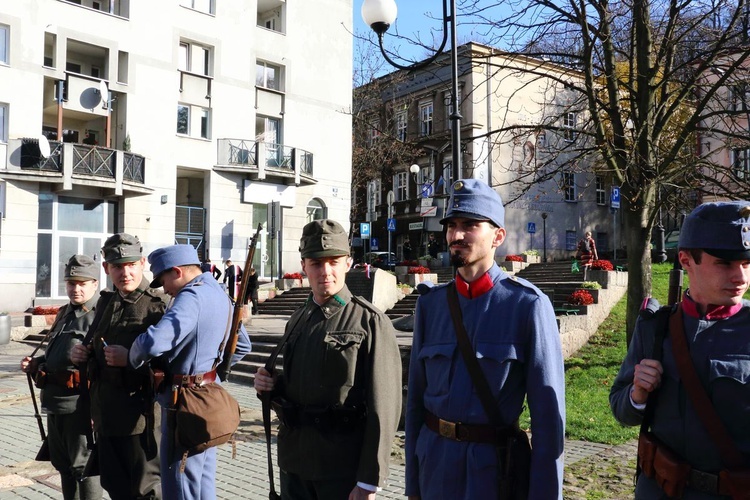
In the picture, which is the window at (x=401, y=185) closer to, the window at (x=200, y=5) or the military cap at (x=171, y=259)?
the window at (x=200, y=5)

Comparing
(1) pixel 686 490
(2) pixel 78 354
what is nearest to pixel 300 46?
(2) pixel 78 354

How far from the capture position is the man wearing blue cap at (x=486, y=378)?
2883 millimetres

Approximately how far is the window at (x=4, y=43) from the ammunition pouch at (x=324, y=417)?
89.2ft

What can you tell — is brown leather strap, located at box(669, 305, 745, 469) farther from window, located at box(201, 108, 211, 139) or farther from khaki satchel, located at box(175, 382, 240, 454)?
A: window, located at box(201, 108, 211, 139)

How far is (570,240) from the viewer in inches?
1906

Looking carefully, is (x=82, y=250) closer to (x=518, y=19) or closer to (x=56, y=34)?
(x=56, y=34)

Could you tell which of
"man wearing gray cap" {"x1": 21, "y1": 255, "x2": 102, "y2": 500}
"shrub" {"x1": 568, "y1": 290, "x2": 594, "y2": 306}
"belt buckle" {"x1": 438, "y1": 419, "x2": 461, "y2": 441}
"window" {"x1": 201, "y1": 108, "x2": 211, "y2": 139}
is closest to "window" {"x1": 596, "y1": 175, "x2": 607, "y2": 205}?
"window" {"x1": 201, "y1": 108, "x2": 211, "y2": 139}

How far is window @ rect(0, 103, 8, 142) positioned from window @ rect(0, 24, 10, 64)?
5.50 feet

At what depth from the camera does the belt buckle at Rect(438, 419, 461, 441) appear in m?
2.95

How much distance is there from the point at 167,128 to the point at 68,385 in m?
26.6

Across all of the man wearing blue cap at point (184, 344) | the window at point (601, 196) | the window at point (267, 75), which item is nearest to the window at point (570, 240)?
the window at point (601, 196)

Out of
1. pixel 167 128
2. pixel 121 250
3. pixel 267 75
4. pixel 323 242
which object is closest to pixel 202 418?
pixel 323 242

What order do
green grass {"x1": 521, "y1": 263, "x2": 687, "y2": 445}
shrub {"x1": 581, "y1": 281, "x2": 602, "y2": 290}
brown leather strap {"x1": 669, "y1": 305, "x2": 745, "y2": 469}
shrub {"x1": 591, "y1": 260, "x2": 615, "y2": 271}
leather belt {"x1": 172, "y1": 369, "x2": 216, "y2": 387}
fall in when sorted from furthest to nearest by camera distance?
shrub {"x1": 591, "y1": 260, "x2": 615, "y2": 271} < shrub {"x1": 581, "y1": 281, "x2": 602, "y2": 290} < green grass {"x1": 521, "y1": 263, "x2": 687, "y2": 445} < leather belt {"x1": 172, "y1": 369, "x2": 216, "y2": 387} < brown leather strap {"x1": 669, "y1": 305, "x2": 745, "y2": 469}

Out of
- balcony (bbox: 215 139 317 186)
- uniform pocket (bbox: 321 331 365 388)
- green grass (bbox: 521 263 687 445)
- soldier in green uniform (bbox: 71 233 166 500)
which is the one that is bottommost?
green grass (bbox: 521 263 687 445)
